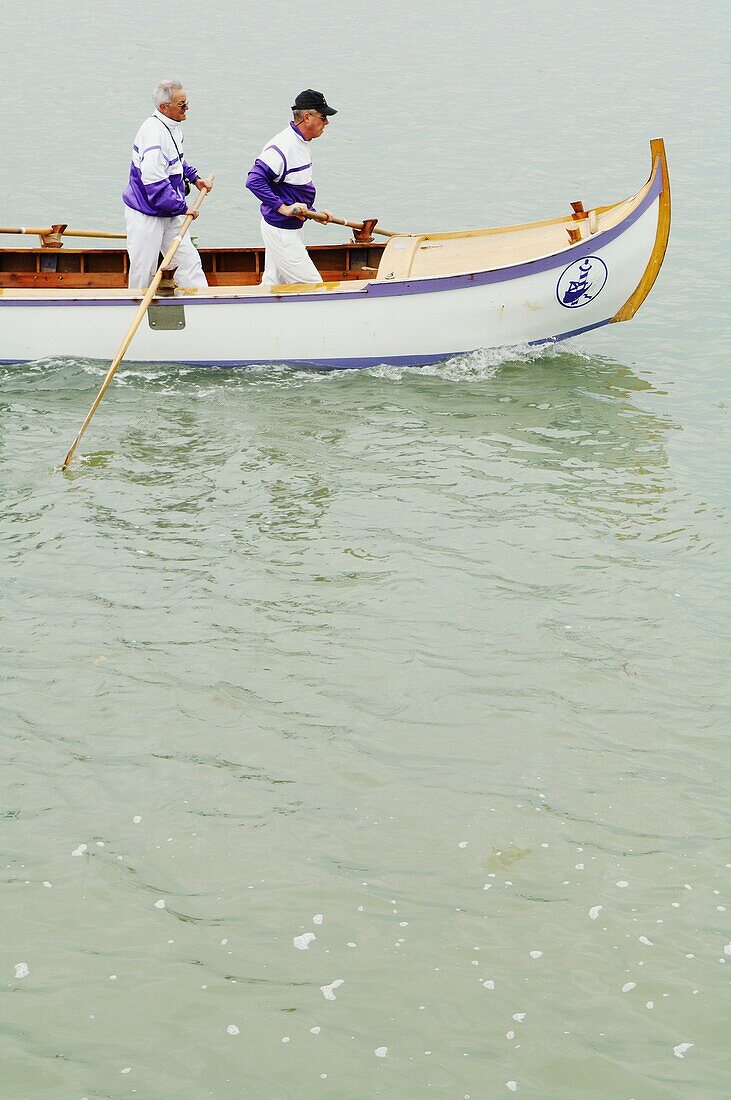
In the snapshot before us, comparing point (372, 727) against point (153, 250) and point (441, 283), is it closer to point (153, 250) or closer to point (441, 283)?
point (441, 283)

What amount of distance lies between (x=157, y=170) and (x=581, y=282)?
4012mm

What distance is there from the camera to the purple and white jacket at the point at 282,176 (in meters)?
11.4

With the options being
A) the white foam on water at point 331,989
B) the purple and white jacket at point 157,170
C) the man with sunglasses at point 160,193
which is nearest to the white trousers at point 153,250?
the man with sunglasses at point 160,193

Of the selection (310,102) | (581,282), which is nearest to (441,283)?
(581,282)

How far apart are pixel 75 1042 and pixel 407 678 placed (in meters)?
3.00

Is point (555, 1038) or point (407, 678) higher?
point (407, 678)

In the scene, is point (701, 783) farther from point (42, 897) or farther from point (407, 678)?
point (42, 897)

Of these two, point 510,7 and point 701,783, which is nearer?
point 701,783

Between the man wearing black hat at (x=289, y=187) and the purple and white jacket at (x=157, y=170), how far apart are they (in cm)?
69

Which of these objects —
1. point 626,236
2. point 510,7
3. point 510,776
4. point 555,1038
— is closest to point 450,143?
point 626,236

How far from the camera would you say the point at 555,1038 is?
499 cm

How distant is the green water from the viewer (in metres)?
5.05

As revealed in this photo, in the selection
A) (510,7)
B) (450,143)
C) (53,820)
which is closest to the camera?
(53,820)

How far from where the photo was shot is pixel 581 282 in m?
11.5
